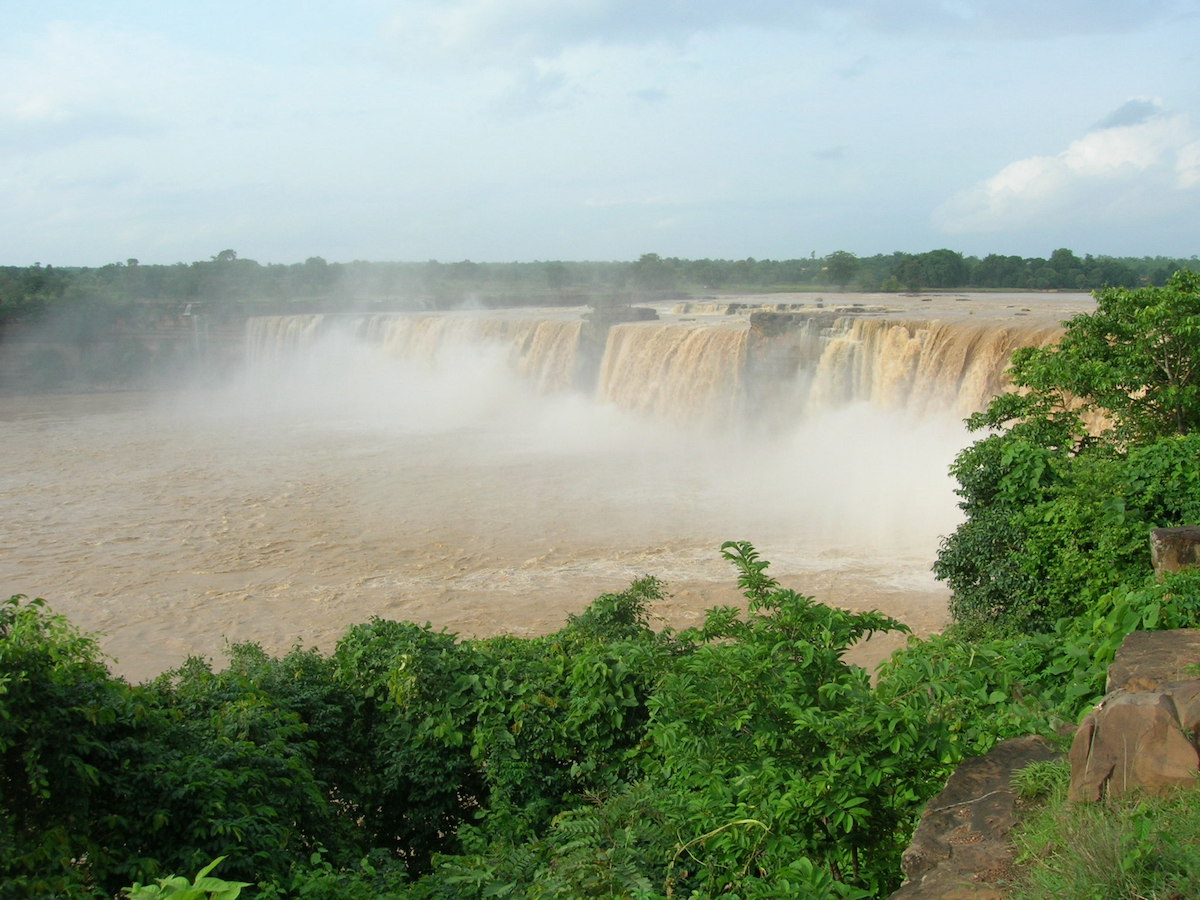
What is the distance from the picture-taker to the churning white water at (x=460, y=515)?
12.5 metres

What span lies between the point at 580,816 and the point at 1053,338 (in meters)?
11.9

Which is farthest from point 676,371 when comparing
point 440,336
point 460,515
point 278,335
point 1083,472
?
point 278,335

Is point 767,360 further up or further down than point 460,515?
further up

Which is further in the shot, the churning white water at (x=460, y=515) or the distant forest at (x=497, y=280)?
the distant forest at (x=497, y=280)

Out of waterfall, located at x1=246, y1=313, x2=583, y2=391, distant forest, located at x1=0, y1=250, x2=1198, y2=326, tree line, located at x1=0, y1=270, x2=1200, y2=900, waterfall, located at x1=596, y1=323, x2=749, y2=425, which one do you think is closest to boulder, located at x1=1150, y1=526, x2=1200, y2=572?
tree line, located at x1=0, y1=270, x2=1200, y2=900

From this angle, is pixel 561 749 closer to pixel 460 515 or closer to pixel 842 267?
pixel 460 515

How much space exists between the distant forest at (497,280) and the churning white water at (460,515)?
51.4ft

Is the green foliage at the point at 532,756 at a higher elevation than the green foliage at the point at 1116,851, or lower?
lower

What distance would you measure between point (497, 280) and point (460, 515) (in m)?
56.3

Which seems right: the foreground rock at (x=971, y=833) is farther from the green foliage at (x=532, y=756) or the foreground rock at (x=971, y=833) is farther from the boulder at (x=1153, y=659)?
the boulder at (x=1153, y=659)

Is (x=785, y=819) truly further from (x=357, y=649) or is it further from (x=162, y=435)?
(x=162, y=435)

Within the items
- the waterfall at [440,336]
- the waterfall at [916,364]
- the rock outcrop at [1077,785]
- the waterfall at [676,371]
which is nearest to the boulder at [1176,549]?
the rock outcrop at [1077,785]

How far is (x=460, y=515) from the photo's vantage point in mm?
16984

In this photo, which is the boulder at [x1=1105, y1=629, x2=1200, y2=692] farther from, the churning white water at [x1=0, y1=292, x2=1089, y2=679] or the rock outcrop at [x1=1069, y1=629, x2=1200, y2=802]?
the churning white water at [x1=0, y1=292, x2=1089, y2=679]
